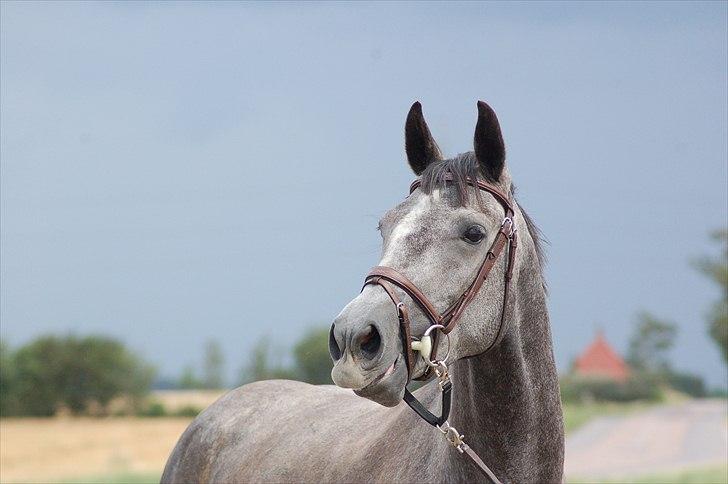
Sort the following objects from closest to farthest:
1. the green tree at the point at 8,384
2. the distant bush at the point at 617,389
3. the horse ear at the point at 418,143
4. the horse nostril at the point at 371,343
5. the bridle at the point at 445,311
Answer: the horse nostril at the point at 371,343
the bridle at the point at 445,311
the horse ear at the point at 418,143
the green tree at the point at 8,384
the distant bush at the point at 617,389

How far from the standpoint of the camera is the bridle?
335 centimetres

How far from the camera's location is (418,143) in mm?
3990

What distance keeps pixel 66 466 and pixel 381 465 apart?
20.7 meters

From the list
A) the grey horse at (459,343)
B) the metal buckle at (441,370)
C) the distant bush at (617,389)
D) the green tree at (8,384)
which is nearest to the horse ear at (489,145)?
the grey horse at (459,343)

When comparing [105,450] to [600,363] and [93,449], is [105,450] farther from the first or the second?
[600,363]

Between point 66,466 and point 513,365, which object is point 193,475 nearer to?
point 513,365

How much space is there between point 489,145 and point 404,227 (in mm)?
542

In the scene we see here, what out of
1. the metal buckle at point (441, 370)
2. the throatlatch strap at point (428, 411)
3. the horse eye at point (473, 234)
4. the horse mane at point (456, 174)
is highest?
the horse mane at point (456, 174)

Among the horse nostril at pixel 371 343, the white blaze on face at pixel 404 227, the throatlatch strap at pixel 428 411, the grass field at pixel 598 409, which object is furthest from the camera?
the grass field at pixel 598 409

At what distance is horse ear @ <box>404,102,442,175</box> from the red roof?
1601 inches

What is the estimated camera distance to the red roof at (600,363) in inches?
1738

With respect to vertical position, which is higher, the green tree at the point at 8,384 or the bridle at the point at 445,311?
the bridle at the point at 445,311

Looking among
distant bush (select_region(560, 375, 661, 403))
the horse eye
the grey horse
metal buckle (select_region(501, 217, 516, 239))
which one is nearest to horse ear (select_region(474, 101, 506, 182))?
the grey horse

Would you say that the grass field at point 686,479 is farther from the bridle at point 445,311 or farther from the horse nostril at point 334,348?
the horse nostril at point 334,348
